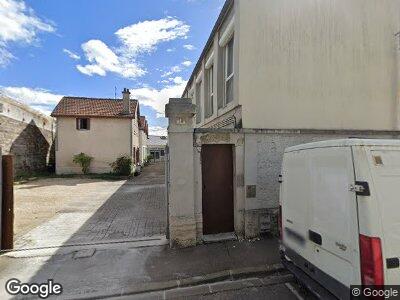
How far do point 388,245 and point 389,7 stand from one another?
Result: 757cm

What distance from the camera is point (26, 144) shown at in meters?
20.0

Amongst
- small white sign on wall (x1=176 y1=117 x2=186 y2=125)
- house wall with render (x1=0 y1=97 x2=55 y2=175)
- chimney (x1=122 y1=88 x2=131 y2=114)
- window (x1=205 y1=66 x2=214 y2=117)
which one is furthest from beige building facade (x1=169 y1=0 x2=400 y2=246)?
chimney (x1=122 y1=88 x2=131 y2=114)

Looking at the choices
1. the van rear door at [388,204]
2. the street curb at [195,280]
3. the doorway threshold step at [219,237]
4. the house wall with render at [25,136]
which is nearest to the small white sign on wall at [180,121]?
the doorway threshold step at [219,237]

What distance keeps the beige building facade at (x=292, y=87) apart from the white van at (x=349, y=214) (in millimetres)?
2553

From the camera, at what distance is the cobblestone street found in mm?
6297

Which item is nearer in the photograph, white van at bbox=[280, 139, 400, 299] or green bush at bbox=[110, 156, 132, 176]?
white van at bbox=[280, 139, 400, 299]

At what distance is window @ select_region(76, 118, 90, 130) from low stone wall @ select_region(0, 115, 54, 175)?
3637 mm

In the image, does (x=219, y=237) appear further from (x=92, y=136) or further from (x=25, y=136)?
(x=25, y=136)

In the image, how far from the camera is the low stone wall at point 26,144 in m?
17.5

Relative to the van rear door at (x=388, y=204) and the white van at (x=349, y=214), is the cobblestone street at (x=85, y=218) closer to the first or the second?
the white van at (x=349, y=214)

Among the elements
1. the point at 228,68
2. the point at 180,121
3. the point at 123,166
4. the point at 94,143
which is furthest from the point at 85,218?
the point at 94,143

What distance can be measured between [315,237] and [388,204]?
3.14 ft

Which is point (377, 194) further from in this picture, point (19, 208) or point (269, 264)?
point (19, 208)

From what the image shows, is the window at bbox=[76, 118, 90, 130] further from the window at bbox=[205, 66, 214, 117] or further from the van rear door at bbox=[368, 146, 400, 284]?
the van rear door at bbox=[368, 146, 400, 284]
